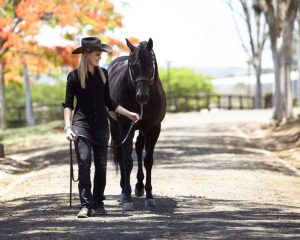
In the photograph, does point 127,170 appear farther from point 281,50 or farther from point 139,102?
point 281,50

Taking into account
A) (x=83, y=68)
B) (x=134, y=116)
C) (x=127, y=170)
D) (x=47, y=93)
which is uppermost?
(x=47, y=93)

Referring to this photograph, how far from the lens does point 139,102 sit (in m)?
11.5

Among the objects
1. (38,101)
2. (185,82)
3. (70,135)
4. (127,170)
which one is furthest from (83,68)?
(185,82)

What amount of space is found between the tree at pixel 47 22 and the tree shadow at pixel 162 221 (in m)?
14.7

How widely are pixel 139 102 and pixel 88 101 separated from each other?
69 cm

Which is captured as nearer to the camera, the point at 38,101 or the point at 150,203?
the point at 150,203

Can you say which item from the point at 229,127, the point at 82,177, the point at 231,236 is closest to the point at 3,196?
the point at 82,177

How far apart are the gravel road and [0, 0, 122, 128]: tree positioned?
16.3 feet

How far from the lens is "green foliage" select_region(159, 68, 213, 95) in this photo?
8581 cm

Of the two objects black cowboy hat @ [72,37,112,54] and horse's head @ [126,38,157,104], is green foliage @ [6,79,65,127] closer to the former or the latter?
horse's head @ [126,38,157,104]

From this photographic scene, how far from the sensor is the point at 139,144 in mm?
13477

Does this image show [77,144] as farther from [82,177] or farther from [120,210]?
[120,210]

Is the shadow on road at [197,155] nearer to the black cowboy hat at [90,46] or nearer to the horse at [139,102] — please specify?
the horse at [139,102]

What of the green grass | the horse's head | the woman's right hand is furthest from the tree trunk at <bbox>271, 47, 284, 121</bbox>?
the woman's right hand
